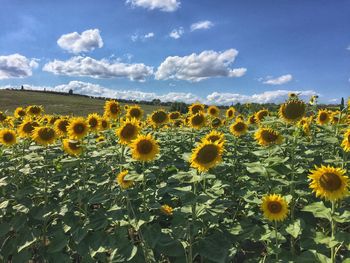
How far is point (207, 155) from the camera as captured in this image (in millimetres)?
5602

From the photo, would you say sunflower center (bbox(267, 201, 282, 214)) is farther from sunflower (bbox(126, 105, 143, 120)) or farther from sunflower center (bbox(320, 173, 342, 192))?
sunflower (bbox(126, 105, 143, 120))

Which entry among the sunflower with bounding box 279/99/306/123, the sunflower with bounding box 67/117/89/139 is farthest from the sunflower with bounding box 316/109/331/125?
the sunflower with bounding box 67/117/89/139

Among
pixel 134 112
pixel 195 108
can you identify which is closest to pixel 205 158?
pixel 134 112

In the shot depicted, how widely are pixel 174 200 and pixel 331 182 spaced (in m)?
2.69

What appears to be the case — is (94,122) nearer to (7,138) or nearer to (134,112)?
(134,112)

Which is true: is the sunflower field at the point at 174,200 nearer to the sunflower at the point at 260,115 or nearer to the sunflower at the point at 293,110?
the sunflower at the point at 293,110

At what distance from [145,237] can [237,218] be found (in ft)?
6.99

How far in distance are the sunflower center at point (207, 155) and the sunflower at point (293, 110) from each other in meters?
1.77

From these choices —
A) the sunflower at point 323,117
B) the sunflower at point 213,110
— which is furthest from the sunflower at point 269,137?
the sunflower at point 213,110

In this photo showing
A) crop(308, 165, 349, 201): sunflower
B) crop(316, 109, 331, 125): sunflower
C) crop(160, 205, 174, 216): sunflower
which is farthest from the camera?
crop(316, 109, 331, 125): sunflower

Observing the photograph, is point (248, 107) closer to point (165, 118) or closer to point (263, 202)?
point (165, 118)

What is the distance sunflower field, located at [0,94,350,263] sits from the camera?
5.41 meters

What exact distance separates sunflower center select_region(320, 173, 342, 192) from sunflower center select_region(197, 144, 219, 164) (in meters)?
1.42

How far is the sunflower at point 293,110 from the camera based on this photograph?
6766 mm
